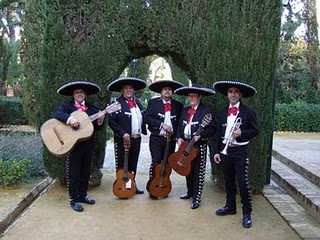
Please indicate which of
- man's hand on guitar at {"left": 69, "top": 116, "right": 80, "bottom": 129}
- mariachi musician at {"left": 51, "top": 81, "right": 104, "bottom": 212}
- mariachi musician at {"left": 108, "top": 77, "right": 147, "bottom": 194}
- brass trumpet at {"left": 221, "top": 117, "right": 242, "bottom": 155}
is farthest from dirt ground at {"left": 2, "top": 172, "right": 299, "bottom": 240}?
man's hand on guitar at {"left": 69, "top": 116, "right": 80, "bottom": 129}

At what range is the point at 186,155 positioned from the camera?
537cm

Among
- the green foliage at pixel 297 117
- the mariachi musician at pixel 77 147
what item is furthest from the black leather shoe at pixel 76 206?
the green foliage at pixel 297 117

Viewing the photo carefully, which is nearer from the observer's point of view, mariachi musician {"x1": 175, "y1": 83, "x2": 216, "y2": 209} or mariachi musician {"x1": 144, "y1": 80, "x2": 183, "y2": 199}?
mariachi musician {"x1": 175, "y1": 83, "x2": 216, "y2": 209}

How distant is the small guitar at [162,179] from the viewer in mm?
5672

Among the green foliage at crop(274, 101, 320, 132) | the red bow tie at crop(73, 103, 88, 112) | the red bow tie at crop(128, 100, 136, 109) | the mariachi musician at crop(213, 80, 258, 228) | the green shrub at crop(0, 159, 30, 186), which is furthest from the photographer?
the green foliage at crop(274, 101, 320, 132)

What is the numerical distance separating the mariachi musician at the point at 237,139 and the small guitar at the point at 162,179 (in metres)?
0.81

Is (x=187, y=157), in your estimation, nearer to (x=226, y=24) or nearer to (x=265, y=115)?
(x=265, y=115)

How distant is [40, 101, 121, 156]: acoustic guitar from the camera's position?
5012mm

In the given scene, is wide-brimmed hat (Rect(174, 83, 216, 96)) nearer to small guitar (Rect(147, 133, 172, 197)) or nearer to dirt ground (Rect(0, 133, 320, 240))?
small guitar (Rect(147, 133, 172, 197))

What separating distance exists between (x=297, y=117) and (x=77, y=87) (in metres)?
12.9

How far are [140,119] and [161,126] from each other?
0.43 metres

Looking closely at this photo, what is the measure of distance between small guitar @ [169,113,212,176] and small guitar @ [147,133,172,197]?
205 mm

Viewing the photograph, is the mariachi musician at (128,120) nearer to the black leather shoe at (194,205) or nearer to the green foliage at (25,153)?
the black leather shoe at (194,205)

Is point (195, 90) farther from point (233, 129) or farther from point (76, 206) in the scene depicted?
point (76, 206)
